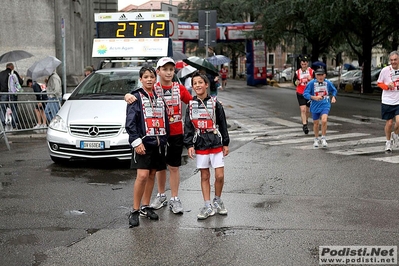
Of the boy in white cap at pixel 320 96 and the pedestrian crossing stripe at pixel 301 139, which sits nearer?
the boy in white cap at pixel 320 96

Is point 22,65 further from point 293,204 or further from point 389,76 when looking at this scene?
point 293,204

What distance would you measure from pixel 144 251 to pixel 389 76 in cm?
763

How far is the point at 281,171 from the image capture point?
972cm

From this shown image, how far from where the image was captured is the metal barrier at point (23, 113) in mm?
14070

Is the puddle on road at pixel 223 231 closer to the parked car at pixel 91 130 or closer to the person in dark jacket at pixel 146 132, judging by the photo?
the person in dark jacket at pixel 146 132

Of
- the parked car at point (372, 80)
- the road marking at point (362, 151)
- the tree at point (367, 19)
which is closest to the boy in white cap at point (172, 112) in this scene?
the road marking at point (362, 151)

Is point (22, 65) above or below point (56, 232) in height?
above

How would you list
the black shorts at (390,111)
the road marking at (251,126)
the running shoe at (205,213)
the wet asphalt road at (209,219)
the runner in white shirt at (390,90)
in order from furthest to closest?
the road marking at (251,126)
the black shorts at (390,111)
the runner in white shirt at (390,90)
the running shoe at (205,213)
the wet asphalt road at (209,219)

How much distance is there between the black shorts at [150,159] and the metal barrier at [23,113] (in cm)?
788

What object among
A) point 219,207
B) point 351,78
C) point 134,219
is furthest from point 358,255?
point 351,78

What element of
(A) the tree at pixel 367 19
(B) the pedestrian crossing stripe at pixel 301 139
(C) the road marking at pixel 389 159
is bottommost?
(B) the pedestrian crossing stripe at pixel 301 139

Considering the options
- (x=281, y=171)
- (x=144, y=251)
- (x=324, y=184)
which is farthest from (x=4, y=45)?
(x=144, y=251)

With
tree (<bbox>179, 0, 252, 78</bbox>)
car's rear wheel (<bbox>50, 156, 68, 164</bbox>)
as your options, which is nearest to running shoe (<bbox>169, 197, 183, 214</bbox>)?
car's rear wheel (<bbox>50, 156, 68, 164</bbox>)

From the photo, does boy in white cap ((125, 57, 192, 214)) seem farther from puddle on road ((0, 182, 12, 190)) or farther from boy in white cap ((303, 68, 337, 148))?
boy in white cap ((303, 68, 337, 148))
